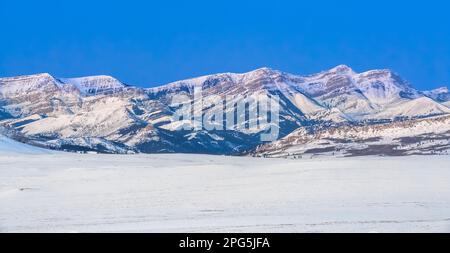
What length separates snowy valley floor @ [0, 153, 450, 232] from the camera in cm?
3206

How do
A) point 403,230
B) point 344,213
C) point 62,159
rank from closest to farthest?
point 403,230, point 344,213, point 62,159

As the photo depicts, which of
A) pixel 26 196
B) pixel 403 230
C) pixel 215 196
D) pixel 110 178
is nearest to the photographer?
pixel 403 230

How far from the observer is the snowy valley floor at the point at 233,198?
3206cm

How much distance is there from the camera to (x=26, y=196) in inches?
1821

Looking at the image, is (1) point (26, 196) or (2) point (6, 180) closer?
(1) point (26, 196)

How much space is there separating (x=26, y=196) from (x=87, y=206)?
7.41 meters

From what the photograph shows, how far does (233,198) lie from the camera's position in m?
42.3

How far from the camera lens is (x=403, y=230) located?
29047mm

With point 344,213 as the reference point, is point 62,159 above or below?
above
